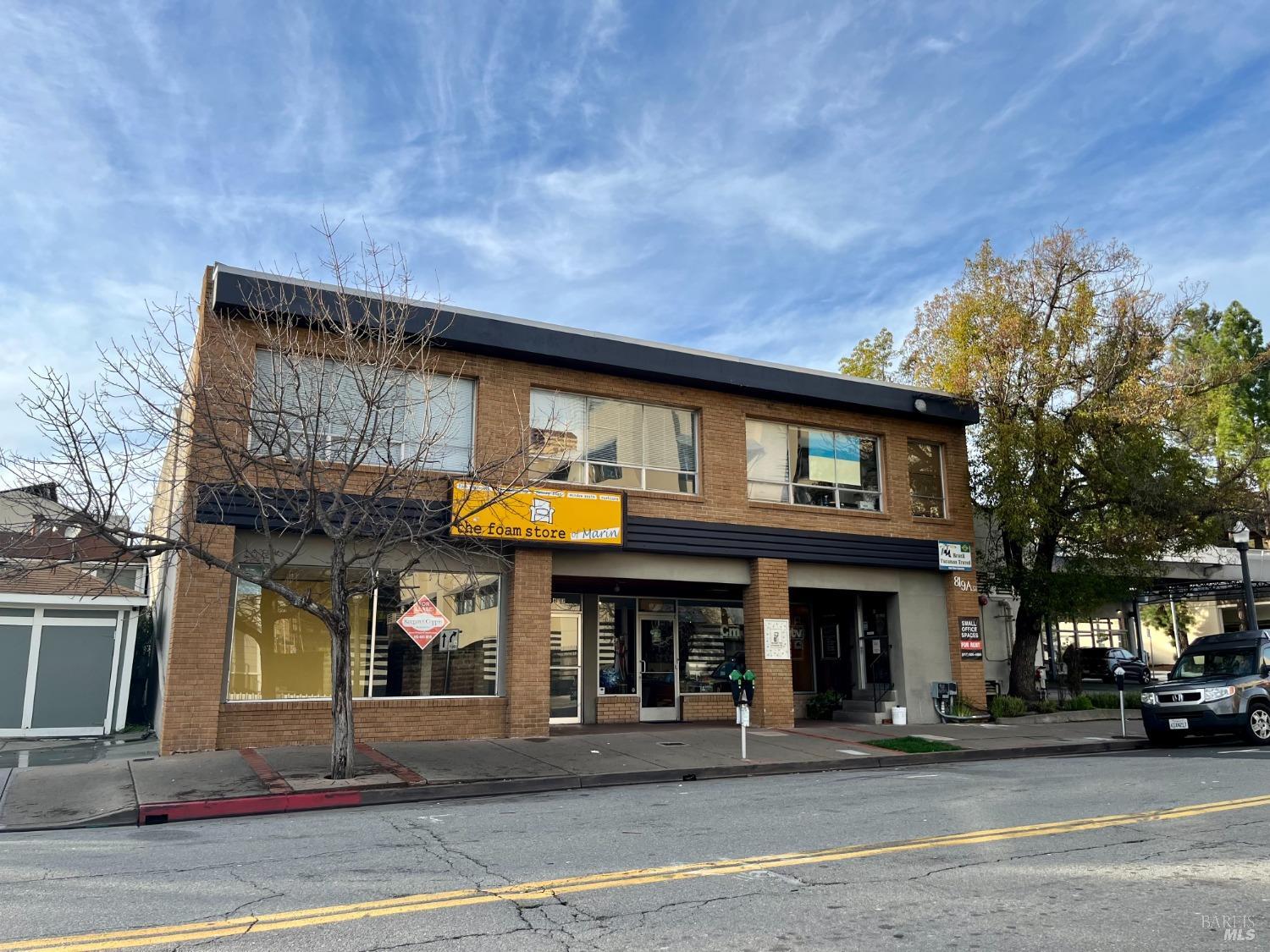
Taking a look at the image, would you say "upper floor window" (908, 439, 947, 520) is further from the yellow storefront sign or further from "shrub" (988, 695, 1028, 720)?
the yellow storefront sign

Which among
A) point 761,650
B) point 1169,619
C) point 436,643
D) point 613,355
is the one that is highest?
point 613,355

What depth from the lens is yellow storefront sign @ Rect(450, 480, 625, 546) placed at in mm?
15383

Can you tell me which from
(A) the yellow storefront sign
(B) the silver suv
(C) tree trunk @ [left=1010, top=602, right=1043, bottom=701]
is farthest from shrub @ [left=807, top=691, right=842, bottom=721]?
(A) the yellow storefront sign

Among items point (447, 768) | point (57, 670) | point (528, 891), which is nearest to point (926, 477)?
point (447, 768)

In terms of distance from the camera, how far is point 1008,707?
66.7 feet

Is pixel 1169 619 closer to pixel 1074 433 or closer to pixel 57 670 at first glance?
pixel 1074 433

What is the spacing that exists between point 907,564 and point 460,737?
32.6 ft

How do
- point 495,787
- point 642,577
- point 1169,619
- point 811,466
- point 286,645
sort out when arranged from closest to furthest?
point 495,787, point 286,645, point 642,577, point 811,466, point 1169,619

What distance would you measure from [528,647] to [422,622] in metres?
3.61

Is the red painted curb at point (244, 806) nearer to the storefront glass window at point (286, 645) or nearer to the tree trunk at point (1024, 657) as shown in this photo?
the storefront glass window at point (286, 645)

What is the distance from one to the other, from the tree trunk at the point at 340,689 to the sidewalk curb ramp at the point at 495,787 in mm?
729

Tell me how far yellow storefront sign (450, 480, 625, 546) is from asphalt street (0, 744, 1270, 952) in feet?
19.1

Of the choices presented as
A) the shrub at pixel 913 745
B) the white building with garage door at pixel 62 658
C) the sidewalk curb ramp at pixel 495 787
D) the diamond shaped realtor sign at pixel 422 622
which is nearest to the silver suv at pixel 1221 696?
the sidewalk curb ramp at pixel 495 787

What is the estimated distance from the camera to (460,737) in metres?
15.7
